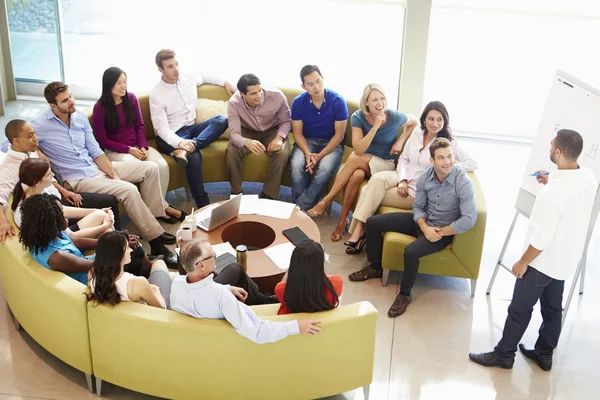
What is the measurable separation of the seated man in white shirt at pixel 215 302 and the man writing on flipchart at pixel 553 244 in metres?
1.41

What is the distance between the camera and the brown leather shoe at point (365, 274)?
532cm

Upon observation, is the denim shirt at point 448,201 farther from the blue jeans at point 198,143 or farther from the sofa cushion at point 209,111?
the sofa cushion at point 209,111

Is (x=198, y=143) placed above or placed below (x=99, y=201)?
above

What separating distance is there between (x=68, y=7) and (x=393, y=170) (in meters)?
4.72

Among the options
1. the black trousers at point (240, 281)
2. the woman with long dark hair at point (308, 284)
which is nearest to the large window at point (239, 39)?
the black trousers at point (240, 281)

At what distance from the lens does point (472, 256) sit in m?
5.03

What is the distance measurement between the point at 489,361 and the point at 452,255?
89 cm

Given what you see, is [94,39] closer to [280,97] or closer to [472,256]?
[280,97]

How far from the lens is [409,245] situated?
4.99 meters

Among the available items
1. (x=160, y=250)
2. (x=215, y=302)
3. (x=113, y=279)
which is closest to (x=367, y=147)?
(x=160, y=250)

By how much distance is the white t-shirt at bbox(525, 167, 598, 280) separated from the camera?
3861 millimetres

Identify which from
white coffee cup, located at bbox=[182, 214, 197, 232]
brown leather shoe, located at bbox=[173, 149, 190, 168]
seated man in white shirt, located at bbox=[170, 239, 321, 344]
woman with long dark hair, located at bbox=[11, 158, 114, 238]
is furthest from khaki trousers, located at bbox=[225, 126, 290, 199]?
seated man in white shirt, located at bbox=[170, 239, 321, 344]

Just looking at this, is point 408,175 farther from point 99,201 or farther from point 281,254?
point 99,201

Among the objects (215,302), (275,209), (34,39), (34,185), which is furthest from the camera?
(34,39)
